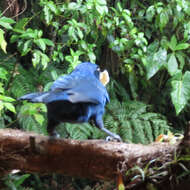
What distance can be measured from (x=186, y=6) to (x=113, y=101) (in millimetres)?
1294

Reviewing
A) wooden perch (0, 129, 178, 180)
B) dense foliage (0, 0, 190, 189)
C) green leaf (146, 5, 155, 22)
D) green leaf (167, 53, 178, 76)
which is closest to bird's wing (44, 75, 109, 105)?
wooden perch (0, 129, 178, 180)

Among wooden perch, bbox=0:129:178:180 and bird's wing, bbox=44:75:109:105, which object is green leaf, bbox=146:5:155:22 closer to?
bird's wing, bbox=44:75:109:105

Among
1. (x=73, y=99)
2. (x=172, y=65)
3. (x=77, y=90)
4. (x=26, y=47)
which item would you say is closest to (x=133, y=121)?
(x=172, y=65)

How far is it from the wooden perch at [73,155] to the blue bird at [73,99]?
0.51 ft

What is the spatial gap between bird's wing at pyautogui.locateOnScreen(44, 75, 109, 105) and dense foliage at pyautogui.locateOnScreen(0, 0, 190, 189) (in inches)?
36.2

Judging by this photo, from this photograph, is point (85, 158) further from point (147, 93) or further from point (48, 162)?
point (147, 93)

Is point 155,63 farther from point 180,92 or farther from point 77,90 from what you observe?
point 77,90

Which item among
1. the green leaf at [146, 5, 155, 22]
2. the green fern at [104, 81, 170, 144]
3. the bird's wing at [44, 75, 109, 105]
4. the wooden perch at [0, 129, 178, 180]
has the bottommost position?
the wooden perch at [0, 129, 178, 180]

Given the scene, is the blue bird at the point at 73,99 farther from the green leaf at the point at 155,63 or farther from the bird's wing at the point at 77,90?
the green leaf at the point at 155,63

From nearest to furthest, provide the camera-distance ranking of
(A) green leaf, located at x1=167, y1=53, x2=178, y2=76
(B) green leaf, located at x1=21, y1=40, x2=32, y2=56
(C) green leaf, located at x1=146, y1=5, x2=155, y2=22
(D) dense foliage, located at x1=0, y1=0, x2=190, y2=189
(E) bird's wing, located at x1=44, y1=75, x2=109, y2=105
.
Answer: (E) bird's wing, located at x1=44, y1=75, x2=109, y2=105, (B) green leaf, located at x1=21, y1=40, x2=32, y2=56, (D) dense foliage, located at x1=0, y1=0, x2=190, y2=189, (A) green leaf, located at x1=167, y1=53, x2=178, y2=76, (C) green leaf, located at x1=146, y1=5, x2=155, y2=22

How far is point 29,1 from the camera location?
146 inches

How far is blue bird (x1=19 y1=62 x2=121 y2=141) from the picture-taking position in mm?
1567

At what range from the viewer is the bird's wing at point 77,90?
1548mm

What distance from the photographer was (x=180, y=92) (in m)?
3.02
